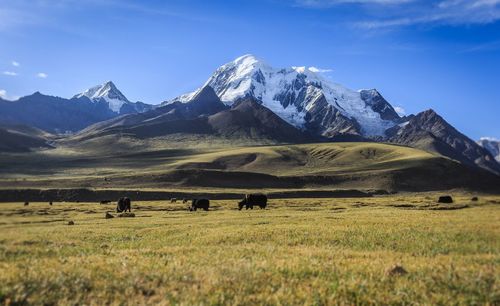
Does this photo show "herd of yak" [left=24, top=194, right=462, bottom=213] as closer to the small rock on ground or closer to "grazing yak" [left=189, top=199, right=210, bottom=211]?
"grazing yak" [left=189, top=199, right=210, bottom=211]

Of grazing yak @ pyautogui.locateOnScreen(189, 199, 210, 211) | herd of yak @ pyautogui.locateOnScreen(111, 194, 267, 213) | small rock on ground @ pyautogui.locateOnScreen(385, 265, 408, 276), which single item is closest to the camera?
small rock on ground @ pyautogui.locateOnScreen(385, 265, 408, 276)

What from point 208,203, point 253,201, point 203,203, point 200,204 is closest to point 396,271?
point 200,204

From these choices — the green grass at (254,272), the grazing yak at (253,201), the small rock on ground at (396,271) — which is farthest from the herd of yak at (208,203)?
the small rock on ground at (396,271)

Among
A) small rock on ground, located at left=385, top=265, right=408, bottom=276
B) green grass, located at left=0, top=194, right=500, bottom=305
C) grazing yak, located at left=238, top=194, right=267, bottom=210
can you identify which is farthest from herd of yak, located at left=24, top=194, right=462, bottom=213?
small rock on ground, located at left=385, top=265, right=408, bottom=276

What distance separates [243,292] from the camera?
42.1 feet

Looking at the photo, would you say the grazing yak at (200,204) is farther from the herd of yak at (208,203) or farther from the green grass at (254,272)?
the green grass at (254,272)

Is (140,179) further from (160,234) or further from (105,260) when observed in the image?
(105,260)

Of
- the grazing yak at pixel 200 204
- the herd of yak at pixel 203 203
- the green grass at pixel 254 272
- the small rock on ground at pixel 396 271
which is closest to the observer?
the green grass at pixel 254 272

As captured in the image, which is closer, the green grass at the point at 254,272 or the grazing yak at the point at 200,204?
the green grass at the point at 254,272

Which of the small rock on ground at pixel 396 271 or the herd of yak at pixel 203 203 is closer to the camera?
the small rock on ground at pixel 396 271

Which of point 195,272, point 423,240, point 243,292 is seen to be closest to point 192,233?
point 423,240

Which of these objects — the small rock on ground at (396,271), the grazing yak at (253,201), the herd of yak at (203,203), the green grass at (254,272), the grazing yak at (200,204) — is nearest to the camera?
the green grass at (254,272)

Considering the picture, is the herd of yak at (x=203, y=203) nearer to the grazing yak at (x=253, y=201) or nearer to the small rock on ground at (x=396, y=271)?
the grazing yak at (x=253, y=201)

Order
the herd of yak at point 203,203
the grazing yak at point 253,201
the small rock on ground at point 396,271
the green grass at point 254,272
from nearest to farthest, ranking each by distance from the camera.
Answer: the green grass at point 254,272
the small rock on ground at point 396,271
the herd of yak at point 203,203
the grazing yak at point 253,201
